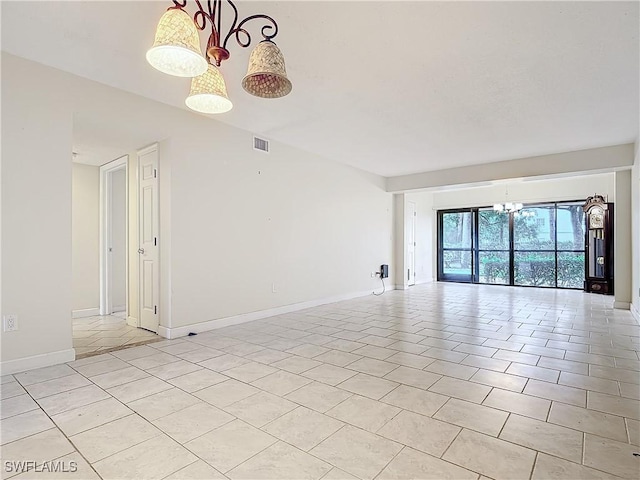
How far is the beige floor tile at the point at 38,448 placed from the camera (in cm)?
166

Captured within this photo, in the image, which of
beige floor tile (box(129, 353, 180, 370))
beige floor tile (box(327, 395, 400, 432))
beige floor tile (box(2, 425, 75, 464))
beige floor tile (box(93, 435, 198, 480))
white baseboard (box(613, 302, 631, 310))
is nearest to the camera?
beige floor tile (box(93, 435, 198, 480))

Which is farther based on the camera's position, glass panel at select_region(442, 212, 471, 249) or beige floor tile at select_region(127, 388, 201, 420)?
→ glass panel at select_region(442, 212, 471, 249)

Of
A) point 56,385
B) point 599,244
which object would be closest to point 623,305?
point 599,244

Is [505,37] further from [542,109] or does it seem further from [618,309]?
[618,309]

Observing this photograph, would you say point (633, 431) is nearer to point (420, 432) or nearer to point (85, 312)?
point (420, 432)

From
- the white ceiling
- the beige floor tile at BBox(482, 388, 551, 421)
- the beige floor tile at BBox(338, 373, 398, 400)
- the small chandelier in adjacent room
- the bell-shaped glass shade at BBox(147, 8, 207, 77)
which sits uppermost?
the white ceiling

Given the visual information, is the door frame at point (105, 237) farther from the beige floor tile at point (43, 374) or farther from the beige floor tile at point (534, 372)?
the beige floor tile at point (534, 372)

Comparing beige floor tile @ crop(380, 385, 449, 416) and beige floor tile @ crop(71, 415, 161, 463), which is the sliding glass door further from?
beige floor tile @ crop(71, 415, 161, 463)

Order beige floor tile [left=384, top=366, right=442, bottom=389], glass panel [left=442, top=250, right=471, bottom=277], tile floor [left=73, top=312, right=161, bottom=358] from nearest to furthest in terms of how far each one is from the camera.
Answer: beige floor tile [left=384, top=366, right=442, bottom=389], tile floor [left=73, top=312, right=161, bottom=358], glass panel [left=442, top=250, right=471, bottom=277]

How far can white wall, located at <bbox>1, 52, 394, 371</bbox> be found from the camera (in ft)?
9.24

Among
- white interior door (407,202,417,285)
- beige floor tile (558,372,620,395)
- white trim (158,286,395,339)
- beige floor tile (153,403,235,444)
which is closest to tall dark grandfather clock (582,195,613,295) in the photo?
white interior door (407,202,417,285)

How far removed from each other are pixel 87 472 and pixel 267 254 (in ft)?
11.4

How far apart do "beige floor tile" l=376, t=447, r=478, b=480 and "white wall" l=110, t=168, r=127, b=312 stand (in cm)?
499

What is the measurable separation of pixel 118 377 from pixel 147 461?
1298mm
